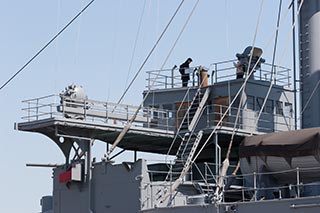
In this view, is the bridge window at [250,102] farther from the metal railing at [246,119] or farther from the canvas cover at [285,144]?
the canvas cover at [285,144]

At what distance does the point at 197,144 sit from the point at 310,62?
18.3ft

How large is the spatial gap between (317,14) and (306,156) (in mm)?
7466

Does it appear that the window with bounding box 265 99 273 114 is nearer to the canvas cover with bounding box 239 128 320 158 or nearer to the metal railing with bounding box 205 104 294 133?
the metal railing with bounding box 205 104 294 133

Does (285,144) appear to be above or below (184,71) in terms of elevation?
below

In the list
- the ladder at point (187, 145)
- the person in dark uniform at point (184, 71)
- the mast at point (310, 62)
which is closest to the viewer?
the ladder at point (187, 145)

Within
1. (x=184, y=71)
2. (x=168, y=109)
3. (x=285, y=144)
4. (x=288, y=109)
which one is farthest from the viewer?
(x=288, y=109)

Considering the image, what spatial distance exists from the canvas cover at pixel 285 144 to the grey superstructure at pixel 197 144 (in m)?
0.04

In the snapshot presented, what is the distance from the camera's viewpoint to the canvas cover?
30672mm

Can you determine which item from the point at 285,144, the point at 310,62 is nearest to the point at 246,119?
the point at 310,62

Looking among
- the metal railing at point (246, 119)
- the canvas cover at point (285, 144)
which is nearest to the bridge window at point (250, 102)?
the metal railing at point (246, 119)

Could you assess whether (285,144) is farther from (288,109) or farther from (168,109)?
(288,109)

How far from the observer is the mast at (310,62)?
116 ft

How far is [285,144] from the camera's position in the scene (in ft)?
103

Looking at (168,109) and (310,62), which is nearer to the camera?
(310,62)
